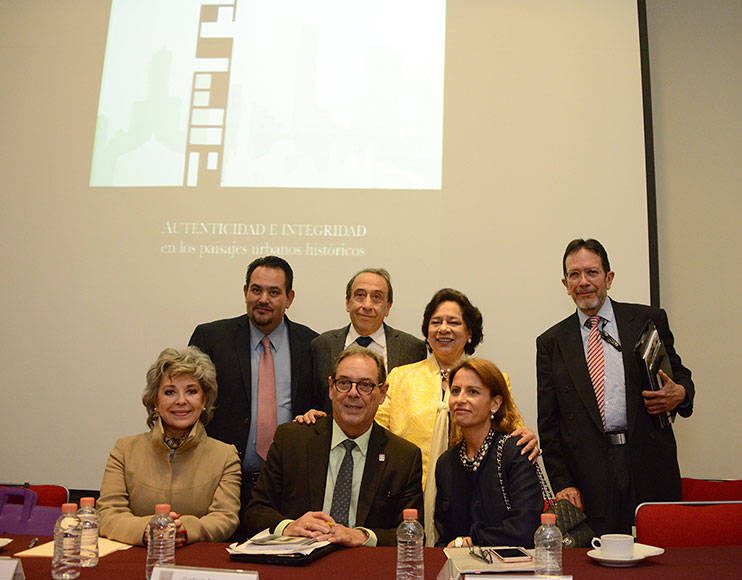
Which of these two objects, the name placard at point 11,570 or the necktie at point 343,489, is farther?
the necktie at point 343,489

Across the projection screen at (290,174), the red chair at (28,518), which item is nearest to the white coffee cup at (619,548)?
the red chair at (28,518)

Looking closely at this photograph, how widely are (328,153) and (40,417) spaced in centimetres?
224

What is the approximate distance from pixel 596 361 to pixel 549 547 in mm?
1592

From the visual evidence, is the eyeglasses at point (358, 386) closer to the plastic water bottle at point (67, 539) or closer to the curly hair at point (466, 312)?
the curly hair at point (466, 312)

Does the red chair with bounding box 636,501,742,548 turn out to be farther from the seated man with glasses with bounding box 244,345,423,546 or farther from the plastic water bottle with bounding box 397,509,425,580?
the plastic water bottle with bounding box 397,509,425,580

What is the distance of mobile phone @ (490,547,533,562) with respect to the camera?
76.9 inches

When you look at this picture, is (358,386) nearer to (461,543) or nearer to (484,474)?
(484,474)

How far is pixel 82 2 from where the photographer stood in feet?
15.3

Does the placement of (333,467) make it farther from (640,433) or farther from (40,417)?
(40,417)

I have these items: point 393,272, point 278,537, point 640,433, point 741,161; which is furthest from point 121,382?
point 741,161

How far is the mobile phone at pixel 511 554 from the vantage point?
1953 millimetres

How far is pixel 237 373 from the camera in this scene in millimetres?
3525

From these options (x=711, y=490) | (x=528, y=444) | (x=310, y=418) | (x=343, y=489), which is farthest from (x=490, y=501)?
(x=711, y=490)

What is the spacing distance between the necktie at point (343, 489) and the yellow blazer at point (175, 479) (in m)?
0.36
